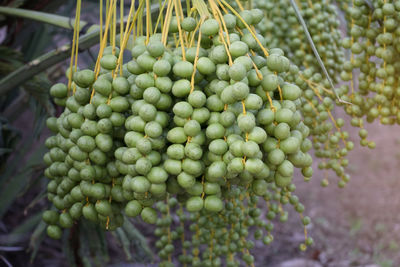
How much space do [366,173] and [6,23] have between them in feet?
10.1

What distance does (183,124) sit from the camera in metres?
0.63

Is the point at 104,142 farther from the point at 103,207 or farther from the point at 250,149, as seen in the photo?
the point at 250,149

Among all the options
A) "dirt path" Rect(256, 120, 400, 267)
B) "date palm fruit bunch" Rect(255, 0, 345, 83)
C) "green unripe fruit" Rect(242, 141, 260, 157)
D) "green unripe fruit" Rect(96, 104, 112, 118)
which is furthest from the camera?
"dirt path" Rect(256, 120, 400, 267)

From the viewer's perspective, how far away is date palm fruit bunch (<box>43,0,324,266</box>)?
2.03ft

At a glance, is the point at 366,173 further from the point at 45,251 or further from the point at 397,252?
the point at 45,251

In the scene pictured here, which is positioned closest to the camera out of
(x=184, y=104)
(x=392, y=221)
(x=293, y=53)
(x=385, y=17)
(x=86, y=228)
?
(x=184, y=104)

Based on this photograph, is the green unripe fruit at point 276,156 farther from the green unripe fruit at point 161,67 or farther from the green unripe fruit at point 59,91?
the green unripe fruit at point 59,91

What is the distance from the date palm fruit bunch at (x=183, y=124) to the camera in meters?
0.62

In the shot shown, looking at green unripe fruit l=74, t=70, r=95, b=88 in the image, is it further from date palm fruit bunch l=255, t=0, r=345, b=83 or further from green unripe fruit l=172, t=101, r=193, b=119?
date palm fruit bunch l=255, t=0, r=345, b=83

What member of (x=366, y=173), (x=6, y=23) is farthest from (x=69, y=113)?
(x=366, y=173)

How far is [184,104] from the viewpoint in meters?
0.62

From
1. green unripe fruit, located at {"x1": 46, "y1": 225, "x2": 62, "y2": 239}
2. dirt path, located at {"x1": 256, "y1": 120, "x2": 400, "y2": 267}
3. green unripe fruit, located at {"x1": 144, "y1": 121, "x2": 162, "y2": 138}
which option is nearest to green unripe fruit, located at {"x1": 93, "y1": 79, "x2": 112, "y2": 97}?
green unripe fruit, located at {"x1": 144, "y1": 121, "x2": 162, "y2": 138}

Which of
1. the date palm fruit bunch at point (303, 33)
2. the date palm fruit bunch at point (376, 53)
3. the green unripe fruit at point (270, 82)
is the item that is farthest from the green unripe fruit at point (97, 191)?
the date palm fruit bunch at point (303, 33)

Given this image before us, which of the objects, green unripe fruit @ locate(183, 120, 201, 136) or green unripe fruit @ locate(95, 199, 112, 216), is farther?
green unripe fruit @ locate(95, 199, 112, 216)
